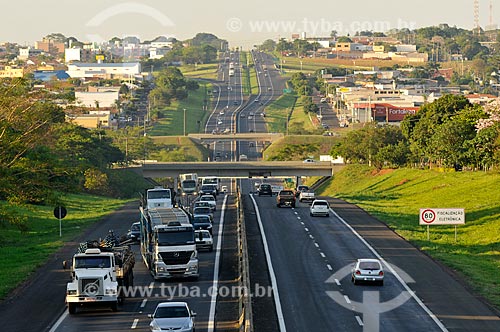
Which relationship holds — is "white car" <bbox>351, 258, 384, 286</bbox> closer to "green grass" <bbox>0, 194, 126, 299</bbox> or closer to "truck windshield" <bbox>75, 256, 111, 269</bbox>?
"truck windshield" <bbox>75, 256, 111, 269</bbox>

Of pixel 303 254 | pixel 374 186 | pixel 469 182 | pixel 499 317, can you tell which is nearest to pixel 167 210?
pixel 303 254

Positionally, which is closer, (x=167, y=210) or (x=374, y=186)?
(x=167, y=210)

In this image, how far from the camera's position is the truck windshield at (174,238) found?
5191cm

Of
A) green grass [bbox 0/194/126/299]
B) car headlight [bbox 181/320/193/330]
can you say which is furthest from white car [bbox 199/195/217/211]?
car headlight [bbox 181/320/193/330]

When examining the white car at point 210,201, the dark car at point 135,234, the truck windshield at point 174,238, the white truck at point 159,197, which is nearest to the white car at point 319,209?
the white car at point 210,201

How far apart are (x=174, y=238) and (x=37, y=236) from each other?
30.4 meters

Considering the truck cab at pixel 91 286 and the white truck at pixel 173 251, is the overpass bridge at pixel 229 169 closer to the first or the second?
the white truck at pixel 173 251

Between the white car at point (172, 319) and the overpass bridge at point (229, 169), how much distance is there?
116184 mm

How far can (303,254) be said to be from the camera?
64.6m

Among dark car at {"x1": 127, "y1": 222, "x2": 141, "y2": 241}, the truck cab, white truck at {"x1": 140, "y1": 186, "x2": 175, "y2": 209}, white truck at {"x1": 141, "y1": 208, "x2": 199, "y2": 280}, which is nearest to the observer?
the truck cab

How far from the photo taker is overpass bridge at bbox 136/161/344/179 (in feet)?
508

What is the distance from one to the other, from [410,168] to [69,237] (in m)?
72.4

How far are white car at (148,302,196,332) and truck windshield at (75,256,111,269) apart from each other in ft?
23.9

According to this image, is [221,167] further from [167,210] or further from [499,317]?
[499,317]
